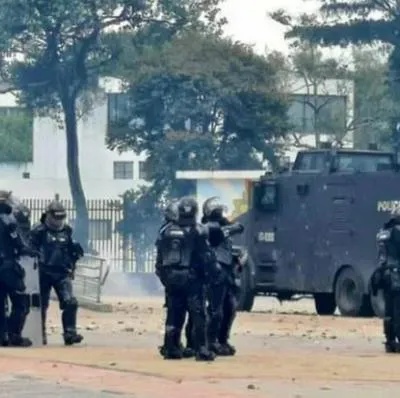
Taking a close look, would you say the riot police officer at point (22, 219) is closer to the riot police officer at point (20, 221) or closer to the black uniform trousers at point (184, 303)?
the riot police officer at point (20, 221)

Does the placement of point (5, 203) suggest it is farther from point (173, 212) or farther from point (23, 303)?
point (173, 212)

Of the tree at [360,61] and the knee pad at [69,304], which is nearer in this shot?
the knee pad at [69,304]

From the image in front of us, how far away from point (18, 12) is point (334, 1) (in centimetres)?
1010

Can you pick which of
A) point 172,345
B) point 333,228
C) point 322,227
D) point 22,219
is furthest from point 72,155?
point 172,345

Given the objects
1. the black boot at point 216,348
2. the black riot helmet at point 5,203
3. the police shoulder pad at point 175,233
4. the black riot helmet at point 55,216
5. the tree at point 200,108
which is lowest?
the black boot at point 216,348

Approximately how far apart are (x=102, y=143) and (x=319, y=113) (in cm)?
1213

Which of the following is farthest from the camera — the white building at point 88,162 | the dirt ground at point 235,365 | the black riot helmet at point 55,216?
the white building at point 88,162

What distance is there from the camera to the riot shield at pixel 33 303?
72.8 ft

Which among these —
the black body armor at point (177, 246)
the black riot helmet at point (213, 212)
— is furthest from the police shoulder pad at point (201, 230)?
the black riot helmet at point (213, 212)

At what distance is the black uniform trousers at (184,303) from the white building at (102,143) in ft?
139

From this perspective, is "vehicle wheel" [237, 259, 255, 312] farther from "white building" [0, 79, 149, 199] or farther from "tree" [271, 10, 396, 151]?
"white building" [0, 79, 149, 199]

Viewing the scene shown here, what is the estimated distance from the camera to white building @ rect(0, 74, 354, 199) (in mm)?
69562

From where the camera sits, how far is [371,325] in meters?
29.3

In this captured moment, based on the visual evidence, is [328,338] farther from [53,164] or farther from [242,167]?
[53,164]
